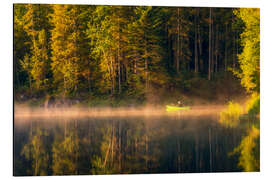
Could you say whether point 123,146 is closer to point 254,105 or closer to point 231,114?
point 231,114

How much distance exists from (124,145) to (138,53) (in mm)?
2511

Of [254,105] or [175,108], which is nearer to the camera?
[254,105]

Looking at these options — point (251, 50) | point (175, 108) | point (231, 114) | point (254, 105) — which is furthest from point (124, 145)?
point (251, 50)

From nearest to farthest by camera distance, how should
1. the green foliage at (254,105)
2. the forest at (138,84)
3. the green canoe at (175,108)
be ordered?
the forest at (138,84)
the green foliage at (254,105)
the green canoe at (175,108)

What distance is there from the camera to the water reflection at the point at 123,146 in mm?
9859

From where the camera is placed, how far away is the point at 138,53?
1156cm

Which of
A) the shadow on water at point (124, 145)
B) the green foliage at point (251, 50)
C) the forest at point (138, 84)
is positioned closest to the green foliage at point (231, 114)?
the forest at point (138, 84)

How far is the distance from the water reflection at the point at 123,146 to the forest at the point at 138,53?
0.63 m

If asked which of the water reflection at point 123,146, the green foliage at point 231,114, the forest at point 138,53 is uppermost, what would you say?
the forest at point 138,53

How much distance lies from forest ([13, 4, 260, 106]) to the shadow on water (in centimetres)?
59

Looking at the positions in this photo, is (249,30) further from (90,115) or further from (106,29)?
(90,115)

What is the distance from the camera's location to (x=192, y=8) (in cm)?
1097

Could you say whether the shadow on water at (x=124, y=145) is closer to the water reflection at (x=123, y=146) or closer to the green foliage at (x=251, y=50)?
the water reflection at (x=123, y=146)
